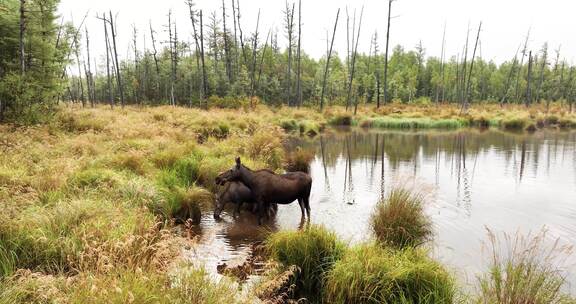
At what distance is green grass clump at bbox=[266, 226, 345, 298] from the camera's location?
19.2 feet

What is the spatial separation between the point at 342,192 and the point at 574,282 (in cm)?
688

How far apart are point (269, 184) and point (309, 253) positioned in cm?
346

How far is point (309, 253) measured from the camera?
238 inches

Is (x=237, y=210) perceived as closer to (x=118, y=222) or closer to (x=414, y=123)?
(x=118, y=222)

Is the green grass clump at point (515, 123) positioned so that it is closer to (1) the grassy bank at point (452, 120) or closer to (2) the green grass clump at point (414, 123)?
(1) the grassy bank at point (452, 120)

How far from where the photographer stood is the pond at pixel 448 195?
8.00 meters

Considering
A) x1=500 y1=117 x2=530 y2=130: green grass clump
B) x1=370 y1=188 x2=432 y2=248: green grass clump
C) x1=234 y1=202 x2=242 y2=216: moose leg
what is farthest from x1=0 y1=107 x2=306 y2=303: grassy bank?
x1=500 y1=117 x2=530 y2=130: green grass clump

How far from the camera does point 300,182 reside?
30.9 feet

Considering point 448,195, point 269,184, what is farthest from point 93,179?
point 448,195

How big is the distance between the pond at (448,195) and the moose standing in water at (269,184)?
56 cm

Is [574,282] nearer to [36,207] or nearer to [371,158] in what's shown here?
[36,207]

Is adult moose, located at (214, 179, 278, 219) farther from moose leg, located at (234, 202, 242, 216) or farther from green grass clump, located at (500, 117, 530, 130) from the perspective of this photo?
green grass clump, located at (500, 117, 530, 130)

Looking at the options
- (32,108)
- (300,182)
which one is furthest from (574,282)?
(32,108)

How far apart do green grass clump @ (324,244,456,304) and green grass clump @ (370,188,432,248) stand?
211cm
